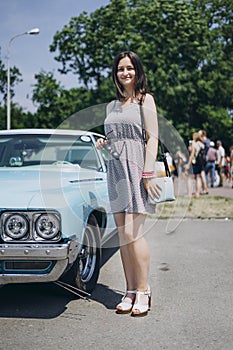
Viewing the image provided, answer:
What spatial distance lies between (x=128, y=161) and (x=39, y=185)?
2.44ft

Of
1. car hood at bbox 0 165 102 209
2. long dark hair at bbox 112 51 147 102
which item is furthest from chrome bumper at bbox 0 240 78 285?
long dark hair at bbox 112 51 147 102

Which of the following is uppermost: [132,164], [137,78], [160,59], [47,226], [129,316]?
[160,59]

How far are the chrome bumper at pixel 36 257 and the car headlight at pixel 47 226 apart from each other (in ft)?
0.29

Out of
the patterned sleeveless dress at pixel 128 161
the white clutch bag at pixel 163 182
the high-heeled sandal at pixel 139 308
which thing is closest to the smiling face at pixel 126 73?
the patterned sleeveless dress at pixel 128 161

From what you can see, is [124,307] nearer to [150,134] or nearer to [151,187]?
[151,187]

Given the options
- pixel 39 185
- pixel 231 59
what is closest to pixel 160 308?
pixel 39 185

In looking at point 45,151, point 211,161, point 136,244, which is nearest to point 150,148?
point 136,244

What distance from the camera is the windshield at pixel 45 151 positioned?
5.66 metres

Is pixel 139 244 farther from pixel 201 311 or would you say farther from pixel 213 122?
pixel 213 122

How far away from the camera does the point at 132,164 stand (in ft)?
13.4

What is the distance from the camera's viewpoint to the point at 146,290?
4.21m

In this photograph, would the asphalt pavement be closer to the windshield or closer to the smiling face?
the windshield

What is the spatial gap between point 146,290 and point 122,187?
0.87m

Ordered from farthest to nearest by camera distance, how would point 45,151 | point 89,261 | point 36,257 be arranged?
1. point 45,151
2. point 89,261
3. point 36,257
